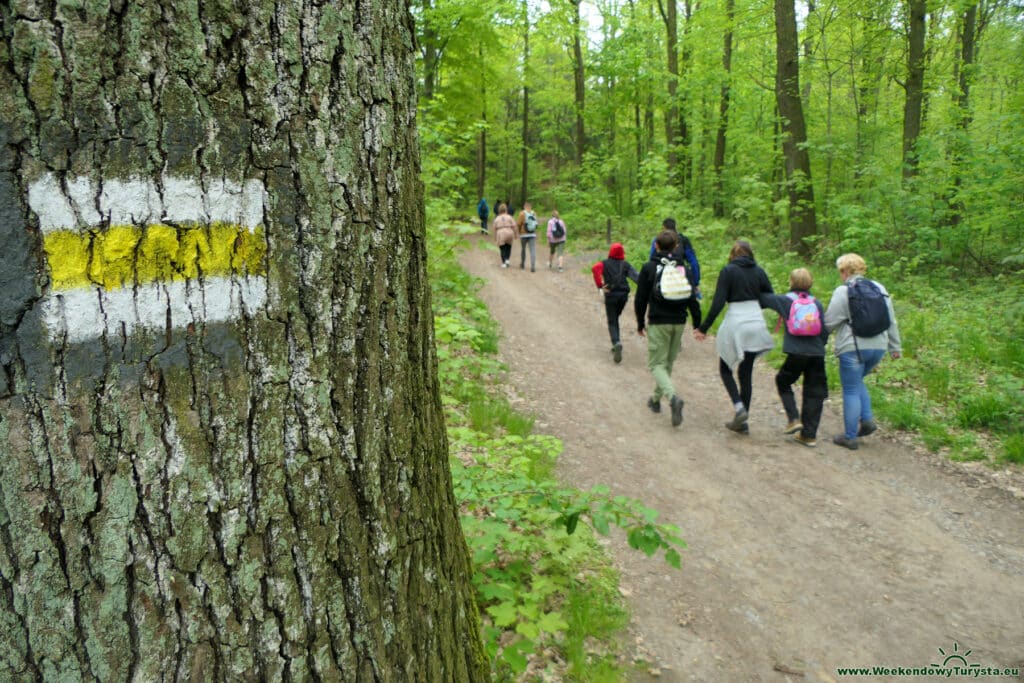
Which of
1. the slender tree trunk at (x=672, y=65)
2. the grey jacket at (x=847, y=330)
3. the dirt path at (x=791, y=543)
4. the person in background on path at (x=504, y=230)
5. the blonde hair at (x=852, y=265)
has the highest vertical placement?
the slender tree trunk at (x=672, y=65)

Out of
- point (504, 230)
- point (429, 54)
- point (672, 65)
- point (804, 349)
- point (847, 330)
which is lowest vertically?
point (804, 349)

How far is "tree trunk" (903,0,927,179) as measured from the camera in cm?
1155

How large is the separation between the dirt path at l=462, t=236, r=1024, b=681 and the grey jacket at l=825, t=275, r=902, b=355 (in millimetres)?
1055

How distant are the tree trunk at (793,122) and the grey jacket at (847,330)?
291 inches

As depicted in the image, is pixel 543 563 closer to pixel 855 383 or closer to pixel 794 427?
pixel 794 427

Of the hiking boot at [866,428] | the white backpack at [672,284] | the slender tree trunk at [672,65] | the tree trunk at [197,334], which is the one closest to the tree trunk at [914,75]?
the slender tree trunk at [672,65]

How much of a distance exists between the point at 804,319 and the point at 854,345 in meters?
0.63

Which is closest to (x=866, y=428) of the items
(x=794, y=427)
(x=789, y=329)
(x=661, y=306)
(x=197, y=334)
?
(x=794, y=427)

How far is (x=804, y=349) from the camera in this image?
588 centimetres

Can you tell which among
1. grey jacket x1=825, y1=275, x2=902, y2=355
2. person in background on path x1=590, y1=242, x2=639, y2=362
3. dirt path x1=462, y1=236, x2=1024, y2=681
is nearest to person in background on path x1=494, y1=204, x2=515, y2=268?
person in background on path x1=590, y1=242, x2=639, y2=362

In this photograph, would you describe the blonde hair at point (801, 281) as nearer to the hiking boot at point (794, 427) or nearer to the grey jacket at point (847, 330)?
the grey jacket at point (847, 330)

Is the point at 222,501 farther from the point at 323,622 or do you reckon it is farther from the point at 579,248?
the point at 579,248

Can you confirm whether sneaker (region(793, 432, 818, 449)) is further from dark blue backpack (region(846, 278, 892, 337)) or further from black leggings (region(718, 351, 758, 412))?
dark blue backpack (region(846, 278, 892, 337))

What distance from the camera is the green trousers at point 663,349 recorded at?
6.71 meters
